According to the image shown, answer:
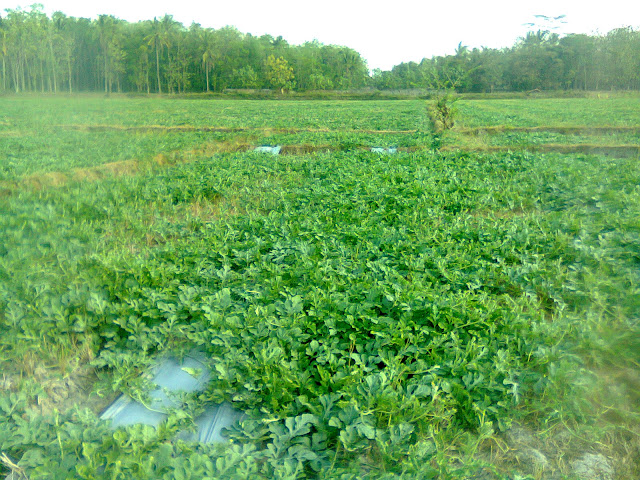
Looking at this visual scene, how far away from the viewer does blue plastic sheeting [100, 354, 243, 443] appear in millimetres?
2102

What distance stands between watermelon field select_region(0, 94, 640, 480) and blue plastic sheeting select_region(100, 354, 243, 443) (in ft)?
0.19

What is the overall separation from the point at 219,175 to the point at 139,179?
50.2 inches

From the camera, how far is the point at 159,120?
1431cm

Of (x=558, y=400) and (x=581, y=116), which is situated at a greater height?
(x=581, y=116)

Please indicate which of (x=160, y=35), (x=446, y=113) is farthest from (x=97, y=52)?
(x=446, y=113)

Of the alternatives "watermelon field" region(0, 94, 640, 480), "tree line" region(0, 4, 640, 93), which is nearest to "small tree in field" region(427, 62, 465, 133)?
"tree line" region(0, 4, 640, 93)

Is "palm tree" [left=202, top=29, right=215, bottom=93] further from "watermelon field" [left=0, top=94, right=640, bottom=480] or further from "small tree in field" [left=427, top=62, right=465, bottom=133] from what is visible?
"small tree in field" [left=427, top=62, right=465, bottom=133]

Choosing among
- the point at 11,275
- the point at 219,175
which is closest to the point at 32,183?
the point at 11,275

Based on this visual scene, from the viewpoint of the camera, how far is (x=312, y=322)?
273cm

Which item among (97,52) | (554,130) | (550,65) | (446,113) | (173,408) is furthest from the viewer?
(446,113)

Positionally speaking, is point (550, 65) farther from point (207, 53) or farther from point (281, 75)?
point (207, 53)

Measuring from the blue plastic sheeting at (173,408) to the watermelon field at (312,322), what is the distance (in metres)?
0.06

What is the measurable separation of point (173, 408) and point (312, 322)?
92cm

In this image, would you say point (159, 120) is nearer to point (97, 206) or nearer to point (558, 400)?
point (97, 206)
